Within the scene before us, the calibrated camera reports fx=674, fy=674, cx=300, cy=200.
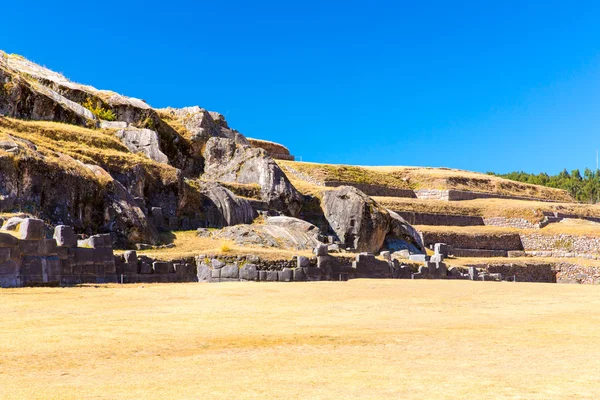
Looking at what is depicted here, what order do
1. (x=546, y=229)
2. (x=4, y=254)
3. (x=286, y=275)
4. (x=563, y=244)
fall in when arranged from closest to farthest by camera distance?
1. (x=4, y=254)
2. (x=286, y=275)
3. (x=563, y=244)
4. (x=546, y=229)

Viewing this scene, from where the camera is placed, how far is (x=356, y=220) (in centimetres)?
4038

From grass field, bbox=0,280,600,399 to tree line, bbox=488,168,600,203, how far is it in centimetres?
9526

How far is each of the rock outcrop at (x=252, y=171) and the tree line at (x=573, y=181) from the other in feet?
243

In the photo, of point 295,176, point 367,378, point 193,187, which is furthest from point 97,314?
point 295,176

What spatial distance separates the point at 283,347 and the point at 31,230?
35.7ft

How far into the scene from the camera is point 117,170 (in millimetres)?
32062

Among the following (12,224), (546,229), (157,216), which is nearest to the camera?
(12,224)

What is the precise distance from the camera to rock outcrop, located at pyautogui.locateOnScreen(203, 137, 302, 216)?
4059 centimetres

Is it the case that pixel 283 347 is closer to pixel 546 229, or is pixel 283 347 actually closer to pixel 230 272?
pixel 230 272

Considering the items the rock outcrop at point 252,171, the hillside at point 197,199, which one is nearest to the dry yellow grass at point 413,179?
the hillside at point 197,199

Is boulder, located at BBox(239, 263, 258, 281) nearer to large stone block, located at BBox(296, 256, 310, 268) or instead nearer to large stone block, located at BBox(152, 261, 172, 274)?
large stone block, located at BBox(296, 256, 310, 268)

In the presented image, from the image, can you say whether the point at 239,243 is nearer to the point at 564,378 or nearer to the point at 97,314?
the point at 97,314

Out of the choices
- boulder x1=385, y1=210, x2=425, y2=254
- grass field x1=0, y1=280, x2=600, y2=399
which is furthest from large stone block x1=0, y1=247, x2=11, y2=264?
boulder x1=385, y1=210, x2=425, y2=254

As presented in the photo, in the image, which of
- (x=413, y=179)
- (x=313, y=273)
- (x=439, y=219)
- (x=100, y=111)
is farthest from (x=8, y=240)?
(x=413, y=179)
